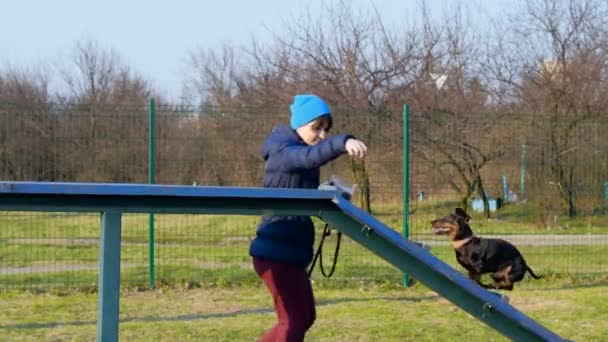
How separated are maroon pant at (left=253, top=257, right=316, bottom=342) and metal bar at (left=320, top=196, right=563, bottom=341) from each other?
66cm

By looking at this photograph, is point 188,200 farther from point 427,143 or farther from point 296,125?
point 427,143

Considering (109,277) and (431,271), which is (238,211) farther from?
(431,271)

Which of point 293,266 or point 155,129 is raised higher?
point 155,129

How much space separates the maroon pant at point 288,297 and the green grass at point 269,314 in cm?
266

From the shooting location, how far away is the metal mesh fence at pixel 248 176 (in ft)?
33.4

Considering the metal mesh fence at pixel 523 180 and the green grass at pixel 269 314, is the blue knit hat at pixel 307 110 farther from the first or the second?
the metal mesh fence at pixel 523 180

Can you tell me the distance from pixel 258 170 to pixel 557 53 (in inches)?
Answer: 557

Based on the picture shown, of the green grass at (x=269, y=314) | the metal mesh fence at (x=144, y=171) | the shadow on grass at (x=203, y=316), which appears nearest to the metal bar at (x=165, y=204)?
the green grass at (x=269, y=314)

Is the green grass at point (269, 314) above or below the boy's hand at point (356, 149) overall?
below

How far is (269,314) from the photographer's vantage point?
8.59 meters

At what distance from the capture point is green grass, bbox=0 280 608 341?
24.6 feet

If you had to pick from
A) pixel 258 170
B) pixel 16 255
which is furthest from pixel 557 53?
pixel 16 255

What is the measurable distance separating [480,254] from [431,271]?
242 inches

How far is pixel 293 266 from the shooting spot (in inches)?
181
